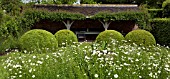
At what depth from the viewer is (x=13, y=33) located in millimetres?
13594

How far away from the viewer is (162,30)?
47.3 ft

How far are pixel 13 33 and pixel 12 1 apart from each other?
1966mm

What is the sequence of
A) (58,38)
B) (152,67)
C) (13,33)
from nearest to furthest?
1. (152,67)
2. (58,38)
3. (13,33)

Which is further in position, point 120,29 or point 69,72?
point 120,29

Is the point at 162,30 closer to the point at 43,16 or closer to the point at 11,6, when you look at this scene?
the point at 43,16

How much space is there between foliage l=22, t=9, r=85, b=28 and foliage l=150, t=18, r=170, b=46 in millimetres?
4165

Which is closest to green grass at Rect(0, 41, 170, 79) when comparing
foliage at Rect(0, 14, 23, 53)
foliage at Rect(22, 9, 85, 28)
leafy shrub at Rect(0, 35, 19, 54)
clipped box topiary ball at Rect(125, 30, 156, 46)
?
foliage at Rect(0, 14, 23, 53)

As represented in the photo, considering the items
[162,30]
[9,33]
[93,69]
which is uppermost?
[93,69]

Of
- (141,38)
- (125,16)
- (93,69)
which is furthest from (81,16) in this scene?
(93,69)

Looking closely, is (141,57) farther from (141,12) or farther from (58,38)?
(141,12)

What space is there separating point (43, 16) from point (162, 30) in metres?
6.47

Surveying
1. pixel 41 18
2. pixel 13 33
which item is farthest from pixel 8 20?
pixel 41 18

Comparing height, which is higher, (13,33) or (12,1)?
(12,1)

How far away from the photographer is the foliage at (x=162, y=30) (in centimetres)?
1410
